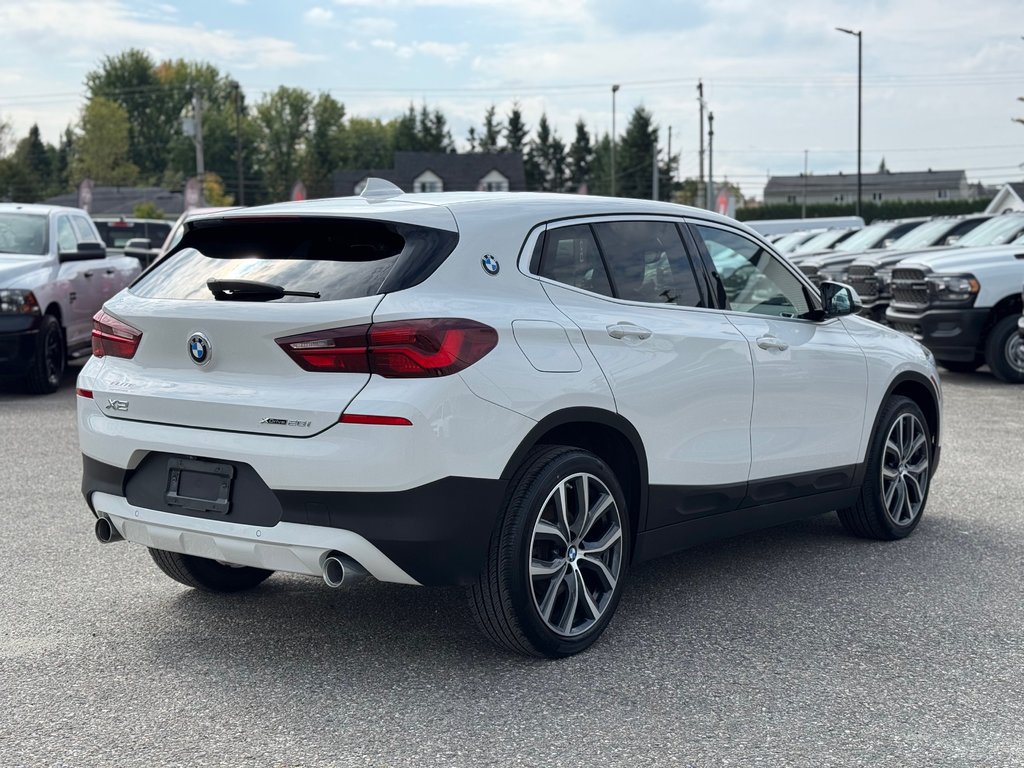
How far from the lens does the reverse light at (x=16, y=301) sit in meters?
12.5

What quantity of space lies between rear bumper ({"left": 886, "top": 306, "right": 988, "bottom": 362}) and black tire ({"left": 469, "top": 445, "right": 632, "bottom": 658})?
10.6 m

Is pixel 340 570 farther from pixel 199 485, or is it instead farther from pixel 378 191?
pixel 378 191

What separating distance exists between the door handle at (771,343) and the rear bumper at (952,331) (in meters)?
9.41

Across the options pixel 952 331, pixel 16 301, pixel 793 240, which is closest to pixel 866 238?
pixel 793 240

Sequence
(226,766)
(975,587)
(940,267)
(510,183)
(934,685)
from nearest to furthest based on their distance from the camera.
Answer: (226,766) < (934,685) < (975,587) < (940,267) < (510,183)

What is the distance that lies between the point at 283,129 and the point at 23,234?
122316 mm

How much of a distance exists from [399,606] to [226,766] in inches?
67.3

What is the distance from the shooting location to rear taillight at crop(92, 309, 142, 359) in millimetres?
4742

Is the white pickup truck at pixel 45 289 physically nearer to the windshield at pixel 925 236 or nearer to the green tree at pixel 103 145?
the windshield at pixel 925 236

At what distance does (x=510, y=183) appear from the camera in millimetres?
113688

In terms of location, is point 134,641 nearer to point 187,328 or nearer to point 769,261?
point 187,328

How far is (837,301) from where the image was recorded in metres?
6.14

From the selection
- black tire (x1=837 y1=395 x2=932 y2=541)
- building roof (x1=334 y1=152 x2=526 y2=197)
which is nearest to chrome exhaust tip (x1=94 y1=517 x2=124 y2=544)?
black tire (x1=837 y1=395 x2=932 y2=541)

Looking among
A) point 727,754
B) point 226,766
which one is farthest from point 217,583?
point 727,754
